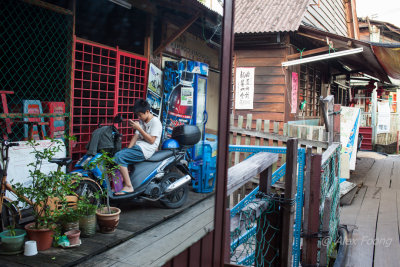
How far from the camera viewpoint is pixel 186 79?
105 inches

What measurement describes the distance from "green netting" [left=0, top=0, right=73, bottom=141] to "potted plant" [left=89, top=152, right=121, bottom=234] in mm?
272

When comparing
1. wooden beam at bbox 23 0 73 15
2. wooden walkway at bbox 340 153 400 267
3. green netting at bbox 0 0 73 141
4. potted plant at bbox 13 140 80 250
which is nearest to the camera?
potted plant at bbox 13 140 80 250

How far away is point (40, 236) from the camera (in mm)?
1289

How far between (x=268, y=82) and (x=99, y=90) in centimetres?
669

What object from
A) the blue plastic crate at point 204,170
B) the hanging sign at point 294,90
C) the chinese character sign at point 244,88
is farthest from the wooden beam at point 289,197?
the hanging sign at point 294,90

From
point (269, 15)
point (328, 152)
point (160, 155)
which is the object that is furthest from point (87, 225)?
point (269, 15)

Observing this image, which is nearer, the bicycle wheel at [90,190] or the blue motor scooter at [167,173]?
the bicycle wheel at [90,190]

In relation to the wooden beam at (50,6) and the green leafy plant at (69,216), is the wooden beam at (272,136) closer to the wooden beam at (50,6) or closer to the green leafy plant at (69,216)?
the wooden beam at (50,6)

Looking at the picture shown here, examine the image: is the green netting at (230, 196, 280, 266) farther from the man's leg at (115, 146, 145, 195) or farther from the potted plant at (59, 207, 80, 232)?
the potted plant at (59, 207, 80, 232)

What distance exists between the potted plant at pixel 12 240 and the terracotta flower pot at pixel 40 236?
23mm

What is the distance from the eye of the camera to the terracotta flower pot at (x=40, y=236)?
4.14ft

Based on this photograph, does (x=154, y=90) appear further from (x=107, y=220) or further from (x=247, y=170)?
(x=107, y=220)

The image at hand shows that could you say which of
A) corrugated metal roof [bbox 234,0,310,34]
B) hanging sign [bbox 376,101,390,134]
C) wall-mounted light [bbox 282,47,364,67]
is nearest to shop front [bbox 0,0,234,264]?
wall-mounted light [bbox 282,47,364,67]

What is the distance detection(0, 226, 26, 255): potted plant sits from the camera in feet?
3.89
